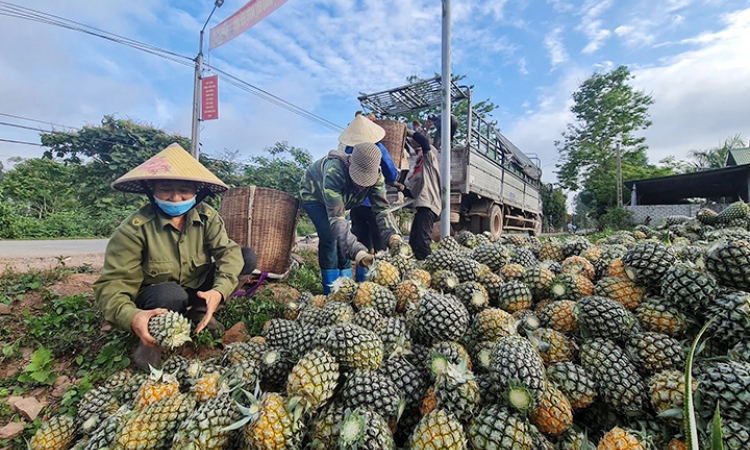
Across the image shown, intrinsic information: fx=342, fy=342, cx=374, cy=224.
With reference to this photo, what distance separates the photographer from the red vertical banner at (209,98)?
9352 millimetres

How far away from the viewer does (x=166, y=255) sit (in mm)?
2566

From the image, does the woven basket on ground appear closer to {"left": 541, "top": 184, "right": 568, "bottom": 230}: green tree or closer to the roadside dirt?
the roadside dirt

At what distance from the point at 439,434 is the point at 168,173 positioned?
2334 mm

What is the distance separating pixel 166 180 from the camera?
8.09 ft

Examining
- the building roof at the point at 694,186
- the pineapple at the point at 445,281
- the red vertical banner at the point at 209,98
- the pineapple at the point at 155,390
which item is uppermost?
the red vertical banner at the point at 209,98

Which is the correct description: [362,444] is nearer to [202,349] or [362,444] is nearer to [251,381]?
[251,381]

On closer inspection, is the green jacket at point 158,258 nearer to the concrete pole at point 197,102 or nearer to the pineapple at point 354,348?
the pineapple at point 354,348

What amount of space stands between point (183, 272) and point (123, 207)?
13410 millimetres

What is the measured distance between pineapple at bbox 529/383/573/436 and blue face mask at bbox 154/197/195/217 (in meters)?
2.50

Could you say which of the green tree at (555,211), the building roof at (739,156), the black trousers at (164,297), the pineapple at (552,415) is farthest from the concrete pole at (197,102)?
the building roof at (739,156)

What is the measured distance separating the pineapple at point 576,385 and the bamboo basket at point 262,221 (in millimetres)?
3662

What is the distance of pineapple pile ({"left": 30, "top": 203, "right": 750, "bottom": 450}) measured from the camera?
3.58 ft

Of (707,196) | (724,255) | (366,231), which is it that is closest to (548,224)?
(707,196)

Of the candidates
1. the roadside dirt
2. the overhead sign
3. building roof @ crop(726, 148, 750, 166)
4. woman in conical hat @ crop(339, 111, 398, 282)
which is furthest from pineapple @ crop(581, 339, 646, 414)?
building roof @ crop(726, 148, 750, 166)
